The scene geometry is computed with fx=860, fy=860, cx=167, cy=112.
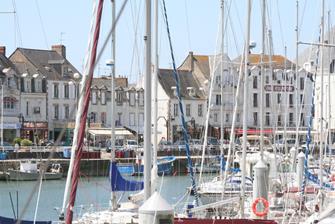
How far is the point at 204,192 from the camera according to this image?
3434cm

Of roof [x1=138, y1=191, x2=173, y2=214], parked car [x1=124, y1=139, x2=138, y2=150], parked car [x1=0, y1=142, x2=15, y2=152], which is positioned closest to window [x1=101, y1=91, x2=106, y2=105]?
parked car [x1=124, y1=139, x2=138, y2=150]

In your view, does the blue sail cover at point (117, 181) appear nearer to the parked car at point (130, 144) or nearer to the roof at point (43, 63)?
the parked car at point (130, 144)

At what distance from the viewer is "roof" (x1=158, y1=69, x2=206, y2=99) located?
314ft

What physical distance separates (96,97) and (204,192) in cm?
5794

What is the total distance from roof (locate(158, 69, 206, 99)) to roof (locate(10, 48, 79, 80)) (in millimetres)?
10528

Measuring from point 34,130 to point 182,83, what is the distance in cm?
2105

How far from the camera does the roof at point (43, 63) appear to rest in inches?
3472

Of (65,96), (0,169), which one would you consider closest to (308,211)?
(0,169)

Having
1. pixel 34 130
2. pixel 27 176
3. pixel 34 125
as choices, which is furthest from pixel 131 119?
pixel 27 176

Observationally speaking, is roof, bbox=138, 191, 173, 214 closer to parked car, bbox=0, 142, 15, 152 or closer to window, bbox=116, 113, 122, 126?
parked car, bbox=0, 142, 15, 152

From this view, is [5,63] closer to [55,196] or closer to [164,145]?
[164,145]

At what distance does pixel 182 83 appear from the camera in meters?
98.4

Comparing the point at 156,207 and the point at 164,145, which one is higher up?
the point at 156,207

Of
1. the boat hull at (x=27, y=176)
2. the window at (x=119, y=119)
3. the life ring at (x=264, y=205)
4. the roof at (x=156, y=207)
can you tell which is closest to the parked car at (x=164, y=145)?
the window at (x=119, y=119)
